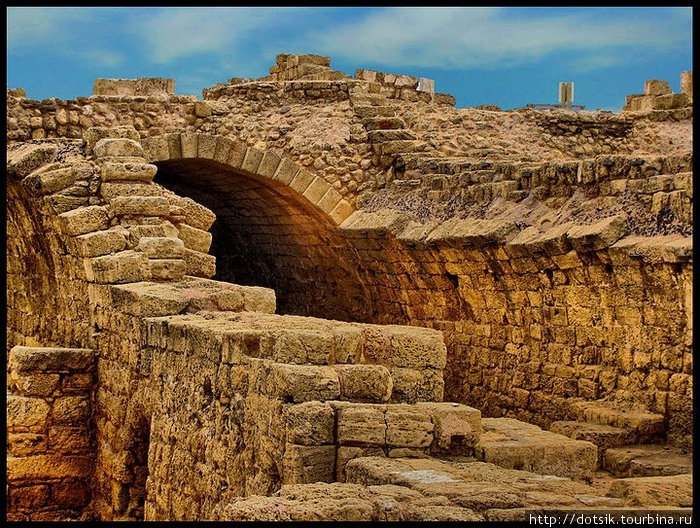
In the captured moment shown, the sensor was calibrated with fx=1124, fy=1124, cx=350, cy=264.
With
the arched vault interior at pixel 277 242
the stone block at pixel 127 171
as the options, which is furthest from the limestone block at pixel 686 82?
the stone block at pixel 127 171

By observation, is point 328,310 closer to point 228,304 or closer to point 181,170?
point 181,170

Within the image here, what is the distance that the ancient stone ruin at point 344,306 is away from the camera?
6012mm

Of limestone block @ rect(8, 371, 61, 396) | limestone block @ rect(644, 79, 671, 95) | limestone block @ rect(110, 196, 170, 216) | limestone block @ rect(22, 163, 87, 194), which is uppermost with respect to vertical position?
limestone block @ rect(644, 79, 671, 95)

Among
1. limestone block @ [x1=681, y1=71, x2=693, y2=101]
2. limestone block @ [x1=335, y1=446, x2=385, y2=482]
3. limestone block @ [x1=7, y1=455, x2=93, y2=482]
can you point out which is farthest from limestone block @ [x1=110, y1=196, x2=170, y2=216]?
limestone block @ [x1=681, y1=71, x2=693, y2=101]

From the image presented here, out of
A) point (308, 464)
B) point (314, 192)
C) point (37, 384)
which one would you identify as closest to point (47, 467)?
point (37, 384)

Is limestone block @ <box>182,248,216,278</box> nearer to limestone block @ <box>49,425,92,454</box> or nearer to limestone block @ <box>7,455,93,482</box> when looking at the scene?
limestone block @ <box>49,425,92,454</box>

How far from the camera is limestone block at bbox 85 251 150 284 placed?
930 centimetres

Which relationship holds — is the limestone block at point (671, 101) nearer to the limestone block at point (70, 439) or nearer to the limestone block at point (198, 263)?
the limestone block at point (198, 263)

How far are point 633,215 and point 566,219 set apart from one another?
94 cm

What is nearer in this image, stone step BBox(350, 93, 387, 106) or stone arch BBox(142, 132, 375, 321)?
stone arch BBox(142, 132, 375, 321)

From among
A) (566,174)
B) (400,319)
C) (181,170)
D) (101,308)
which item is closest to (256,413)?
(101,308)

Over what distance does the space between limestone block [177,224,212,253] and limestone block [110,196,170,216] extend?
28cm

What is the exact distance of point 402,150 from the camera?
1416 centimetres

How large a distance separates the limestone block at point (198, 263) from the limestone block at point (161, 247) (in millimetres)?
103
